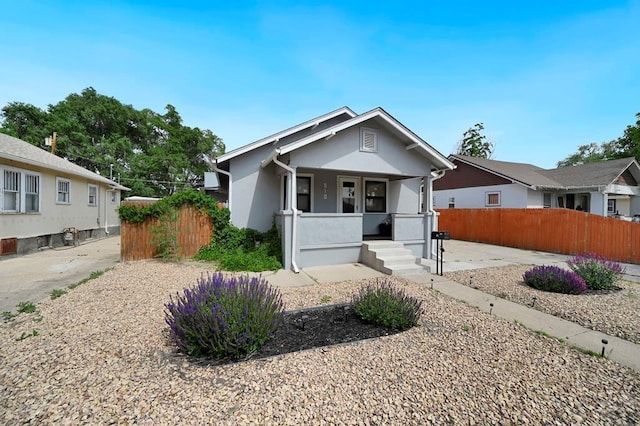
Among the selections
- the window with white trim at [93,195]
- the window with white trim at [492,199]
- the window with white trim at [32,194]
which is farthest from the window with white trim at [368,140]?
the window with white trim at [93,195]

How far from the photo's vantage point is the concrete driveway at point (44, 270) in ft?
18.7

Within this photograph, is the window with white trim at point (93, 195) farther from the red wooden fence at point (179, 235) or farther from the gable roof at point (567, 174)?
the gable roof at point (567, 174)

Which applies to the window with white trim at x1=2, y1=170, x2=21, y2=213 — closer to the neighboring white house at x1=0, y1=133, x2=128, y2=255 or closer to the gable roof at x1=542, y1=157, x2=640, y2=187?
the neighboring white house at x1=0, y1=133, x2=128, y2=255

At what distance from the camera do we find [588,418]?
2.35 m

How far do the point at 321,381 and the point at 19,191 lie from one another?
46.5 ft

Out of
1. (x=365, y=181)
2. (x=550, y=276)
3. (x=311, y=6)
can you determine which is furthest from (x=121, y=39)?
(x=550, y=276)

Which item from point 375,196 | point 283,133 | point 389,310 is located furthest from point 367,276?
point 283,133

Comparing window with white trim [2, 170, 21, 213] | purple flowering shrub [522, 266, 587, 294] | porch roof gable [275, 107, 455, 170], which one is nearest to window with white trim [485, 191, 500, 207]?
porch roof gable [275, 107, 455, 170]

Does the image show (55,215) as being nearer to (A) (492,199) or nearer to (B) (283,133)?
(B) (283,133)

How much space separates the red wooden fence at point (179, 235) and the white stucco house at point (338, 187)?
1198 mm

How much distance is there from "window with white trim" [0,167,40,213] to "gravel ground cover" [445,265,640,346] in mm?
15470

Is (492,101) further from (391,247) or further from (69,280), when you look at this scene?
(69,280)

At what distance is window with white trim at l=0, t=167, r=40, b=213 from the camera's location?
32.0ft

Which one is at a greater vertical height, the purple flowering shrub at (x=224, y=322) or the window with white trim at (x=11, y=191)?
the window with white trim at (x=11, y=191)
